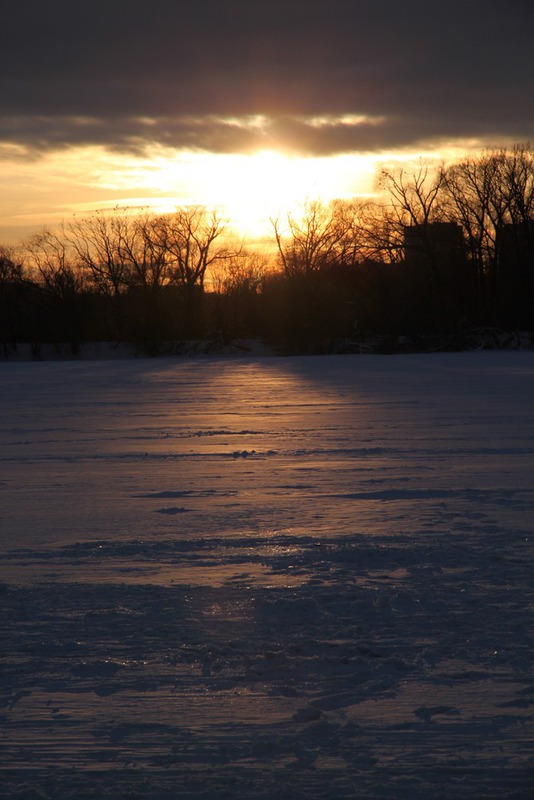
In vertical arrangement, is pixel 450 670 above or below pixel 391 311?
below

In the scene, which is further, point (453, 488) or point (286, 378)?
point (286, 378)

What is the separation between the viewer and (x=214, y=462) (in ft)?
A: 27.3

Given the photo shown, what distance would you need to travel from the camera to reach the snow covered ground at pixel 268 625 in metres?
2.62

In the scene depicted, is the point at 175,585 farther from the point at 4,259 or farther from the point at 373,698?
the point at 4,259

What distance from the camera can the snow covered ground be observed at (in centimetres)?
262

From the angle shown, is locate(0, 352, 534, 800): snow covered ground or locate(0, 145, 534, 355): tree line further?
locate(0, 145, 534, 355): tree line

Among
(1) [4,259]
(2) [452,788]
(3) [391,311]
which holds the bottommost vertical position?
(2) [452,788]

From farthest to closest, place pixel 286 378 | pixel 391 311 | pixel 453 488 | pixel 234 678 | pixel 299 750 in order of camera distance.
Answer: pixel 391 311 → pixel 286 378 → pixel 453 488 → pixel 234 678 → pixel 299 750

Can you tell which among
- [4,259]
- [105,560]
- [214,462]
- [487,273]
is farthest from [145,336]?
[105,560]

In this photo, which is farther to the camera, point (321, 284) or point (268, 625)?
point (321, 284)

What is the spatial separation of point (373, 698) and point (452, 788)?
0.57m

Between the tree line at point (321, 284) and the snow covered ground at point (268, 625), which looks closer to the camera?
the snow covered ground at point (268, 625)

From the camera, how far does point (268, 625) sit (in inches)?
148

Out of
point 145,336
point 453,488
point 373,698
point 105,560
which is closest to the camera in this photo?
point 373,698
